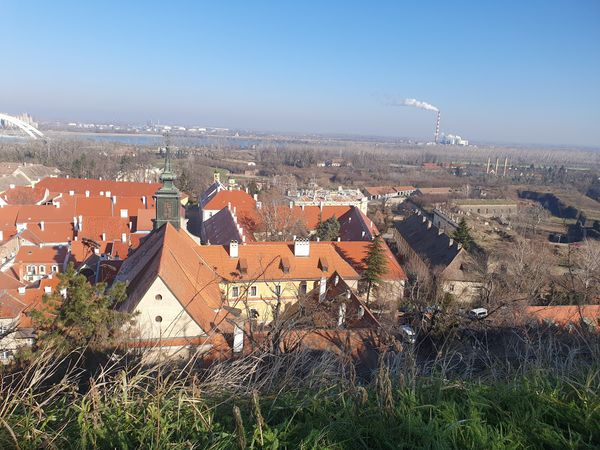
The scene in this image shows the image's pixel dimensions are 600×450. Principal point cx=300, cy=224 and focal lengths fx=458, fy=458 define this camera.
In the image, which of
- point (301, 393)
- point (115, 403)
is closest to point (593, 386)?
point (301, 393)

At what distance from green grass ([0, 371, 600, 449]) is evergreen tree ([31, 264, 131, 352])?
3784 millimetres

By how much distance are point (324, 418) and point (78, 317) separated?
5341 mm

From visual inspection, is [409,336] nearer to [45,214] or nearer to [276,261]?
[276,261]

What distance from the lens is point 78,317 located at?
6.72 metres

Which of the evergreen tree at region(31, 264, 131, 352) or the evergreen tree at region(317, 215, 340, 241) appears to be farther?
the evergreen tree at region(317, 215, 340, 241)

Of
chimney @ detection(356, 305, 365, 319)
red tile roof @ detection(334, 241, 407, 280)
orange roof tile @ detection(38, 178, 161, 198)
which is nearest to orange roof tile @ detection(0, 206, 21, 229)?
orange roof tile @ detection(38, 178, 161, 198)

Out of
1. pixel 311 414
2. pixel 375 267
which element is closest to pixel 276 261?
pixel 375 267

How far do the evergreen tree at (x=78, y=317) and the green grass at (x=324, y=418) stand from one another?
12.4ft

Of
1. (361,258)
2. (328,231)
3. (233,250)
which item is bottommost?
(328,231)

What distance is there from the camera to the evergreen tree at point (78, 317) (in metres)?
6.40

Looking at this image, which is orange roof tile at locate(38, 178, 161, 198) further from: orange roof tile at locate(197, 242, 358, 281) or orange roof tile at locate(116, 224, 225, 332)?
orange roof tile at locate(116, 224, 225, 332)

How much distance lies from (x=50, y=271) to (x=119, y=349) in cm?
1766

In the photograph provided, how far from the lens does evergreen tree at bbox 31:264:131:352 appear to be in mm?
6402

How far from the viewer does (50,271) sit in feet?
68.7
